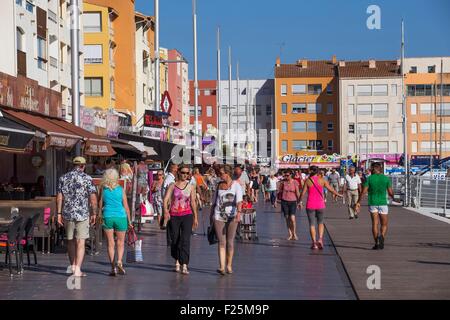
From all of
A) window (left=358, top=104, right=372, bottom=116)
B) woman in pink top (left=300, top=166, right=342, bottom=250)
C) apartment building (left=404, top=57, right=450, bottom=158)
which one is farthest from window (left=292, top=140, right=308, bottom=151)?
woman in pink top (left=300, top=166, right=342, bottom=250)

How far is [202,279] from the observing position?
509 inches

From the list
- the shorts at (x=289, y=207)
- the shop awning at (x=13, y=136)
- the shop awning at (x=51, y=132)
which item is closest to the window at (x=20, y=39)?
the shop awning at (x=51, y=132)

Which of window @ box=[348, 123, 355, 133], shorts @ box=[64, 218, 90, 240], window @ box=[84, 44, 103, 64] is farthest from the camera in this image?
window @ box=[348, 123, 355, 133]

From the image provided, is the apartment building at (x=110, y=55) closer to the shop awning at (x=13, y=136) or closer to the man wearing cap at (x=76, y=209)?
the shop awning at (x=13, y=136)

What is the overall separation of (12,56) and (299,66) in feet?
269

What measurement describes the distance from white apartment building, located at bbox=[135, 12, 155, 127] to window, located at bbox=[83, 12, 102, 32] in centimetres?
868

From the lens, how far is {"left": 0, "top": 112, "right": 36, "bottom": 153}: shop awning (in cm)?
1518

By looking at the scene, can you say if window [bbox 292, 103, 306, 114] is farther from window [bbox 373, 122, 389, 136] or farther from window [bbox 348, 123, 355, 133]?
window [bbox 373, 122, 389, 136]

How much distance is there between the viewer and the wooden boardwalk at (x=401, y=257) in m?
11.6

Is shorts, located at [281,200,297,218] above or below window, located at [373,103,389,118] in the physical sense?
below

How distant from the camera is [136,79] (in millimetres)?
65688

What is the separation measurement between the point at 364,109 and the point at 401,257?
9329 cm

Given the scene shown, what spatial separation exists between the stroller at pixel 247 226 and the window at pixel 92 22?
133ft

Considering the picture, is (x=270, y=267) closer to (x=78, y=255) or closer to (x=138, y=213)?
(x=78, y=255)
